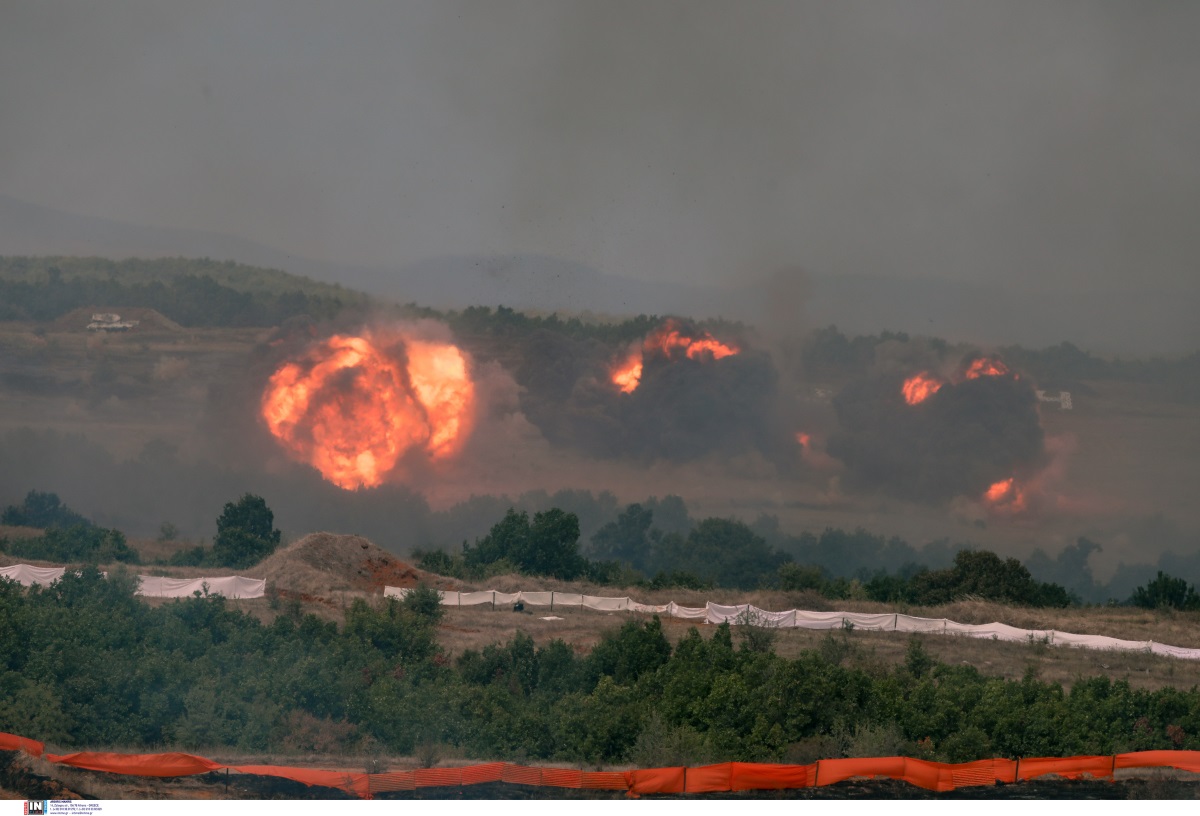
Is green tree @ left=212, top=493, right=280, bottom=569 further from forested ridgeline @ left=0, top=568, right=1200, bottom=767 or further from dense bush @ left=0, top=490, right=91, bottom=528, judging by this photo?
forested ridgeline @ left=0, top=568, right=1200, bottom=767

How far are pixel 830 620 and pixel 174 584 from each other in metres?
38.4

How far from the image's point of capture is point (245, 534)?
102 m

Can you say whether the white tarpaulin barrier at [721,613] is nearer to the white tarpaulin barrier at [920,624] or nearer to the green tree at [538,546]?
the white tarpaulin barrier at [920,624]

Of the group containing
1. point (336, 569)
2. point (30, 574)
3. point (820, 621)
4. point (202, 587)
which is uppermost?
point (336, 569)

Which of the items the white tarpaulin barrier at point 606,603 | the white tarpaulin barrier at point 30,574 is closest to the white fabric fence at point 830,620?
the white tarpaulin barrier at point 606,603

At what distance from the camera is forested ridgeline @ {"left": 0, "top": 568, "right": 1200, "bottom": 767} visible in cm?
3984

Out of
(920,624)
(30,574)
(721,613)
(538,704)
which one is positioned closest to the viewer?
(538,704)

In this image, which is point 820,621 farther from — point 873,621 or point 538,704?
point 538,704

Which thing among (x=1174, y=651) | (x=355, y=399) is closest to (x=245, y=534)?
(x=355, y=399)

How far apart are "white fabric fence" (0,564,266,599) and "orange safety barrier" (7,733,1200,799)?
32.8 m

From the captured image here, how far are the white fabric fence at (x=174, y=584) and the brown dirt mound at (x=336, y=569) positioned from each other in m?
4.05

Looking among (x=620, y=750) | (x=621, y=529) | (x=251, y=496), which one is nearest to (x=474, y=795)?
(x=620, y=750)

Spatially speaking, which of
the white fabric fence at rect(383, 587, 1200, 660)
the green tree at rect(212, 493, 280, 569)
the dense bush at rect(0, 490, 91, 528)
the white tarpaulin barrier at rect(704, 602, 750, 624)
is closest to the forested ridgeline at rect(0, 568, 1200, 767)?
the white fabric fence at rect(383, 587, 1200, 660)

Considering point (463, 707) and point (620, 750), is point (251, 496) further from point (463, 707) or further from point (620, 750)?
point (620, 750)
